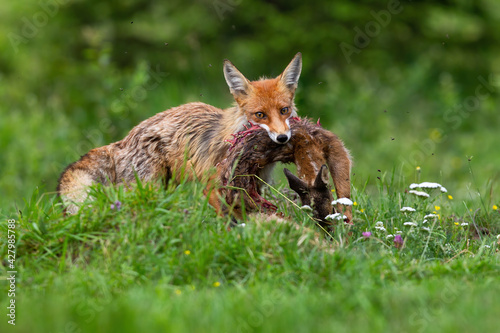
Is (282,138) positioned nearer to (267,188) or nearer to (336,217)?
(267,188)

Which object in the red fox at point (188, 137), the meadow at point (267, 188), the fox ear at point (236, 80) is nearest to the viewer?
the meadow at point (267, 188)

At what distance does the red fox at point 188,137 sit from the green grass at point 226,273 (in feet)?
3.47

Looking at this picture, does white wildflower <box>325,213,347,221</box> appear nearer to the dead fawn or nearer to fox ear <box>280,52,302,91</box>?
the dead fawn

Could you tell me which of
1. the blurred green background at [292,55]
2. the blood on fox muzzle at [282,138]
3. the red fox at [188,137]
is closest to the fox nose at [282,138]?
the blood on fox muzzle at [282,138]

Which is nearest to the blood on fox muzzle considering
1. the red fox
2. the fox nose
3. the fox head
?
the fox nose

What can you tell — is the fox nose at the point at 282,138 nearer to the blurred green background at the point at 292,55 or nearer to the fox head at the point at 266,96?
the fox head at the point at 266,96

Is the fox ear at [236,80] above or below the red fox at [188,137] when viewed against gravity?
above

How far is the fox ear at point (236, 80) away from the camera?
20.4 feet

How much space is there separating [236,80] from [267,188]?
130 centimetres

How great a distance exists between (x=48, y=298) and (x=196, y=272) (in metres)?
0.95

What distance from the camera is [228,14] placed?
12.0 meters

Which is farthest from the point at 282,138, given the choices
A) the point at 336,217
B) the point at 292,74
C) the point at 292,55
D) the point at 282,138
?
the point at 292,55

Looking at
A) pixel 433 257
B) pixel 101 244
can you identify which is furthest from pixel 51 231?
pixel 433 257

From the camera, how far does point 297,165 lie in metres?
5.18
